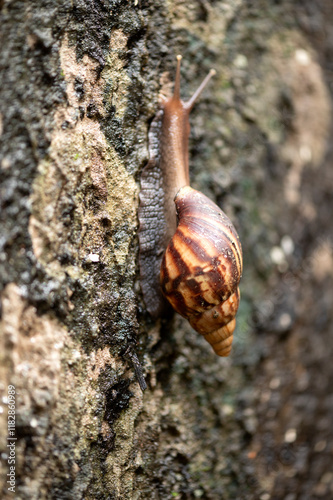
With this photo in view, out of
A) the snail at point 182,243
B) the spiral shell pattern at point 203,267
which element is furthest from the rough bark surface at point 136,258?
the spiral shell pattern at point 203,267

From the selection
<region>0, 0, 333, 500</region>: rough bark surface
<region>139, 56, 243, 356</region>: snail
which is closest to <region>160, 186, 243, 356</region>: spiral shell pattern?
<region>139, 56, 243, 356</region>: snail

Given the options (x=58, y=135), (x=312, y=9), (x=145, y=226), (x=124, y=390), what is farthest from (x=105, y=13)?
(x=312, y=9)

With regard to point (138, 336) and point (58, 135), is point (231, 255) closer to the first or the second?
point (138, 336)

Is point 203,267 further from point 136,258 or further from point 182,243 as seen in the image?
point 136,258

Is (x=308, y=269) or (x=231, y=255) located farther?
(x=308, y=269)

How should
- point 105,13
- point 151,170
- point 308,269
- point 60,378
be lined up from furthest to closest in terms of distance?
point 308,269 → point 151,170 → point 105,13 → point 60,378

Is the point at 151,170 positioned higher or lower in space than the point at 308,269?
higher

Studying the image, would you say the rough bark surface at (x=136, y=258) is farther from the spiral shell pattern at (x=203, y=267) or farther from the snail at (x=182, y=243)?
the spiral shell pattern at (x=203, y=267)
